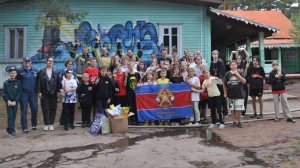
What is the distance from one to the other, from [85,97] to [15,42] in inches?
325

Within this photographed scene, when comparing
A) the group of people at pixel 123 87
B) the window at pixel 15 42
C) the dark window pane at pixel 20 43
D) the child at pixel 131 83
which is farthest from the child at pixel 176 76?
the dark window pane at pixel 20 43

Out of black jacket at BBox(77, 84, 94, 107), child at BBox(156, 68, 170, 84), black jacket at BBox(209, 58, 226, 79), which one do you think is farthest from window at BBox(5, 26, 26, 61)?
black jacket at BBox(209, 58, 226, 79)

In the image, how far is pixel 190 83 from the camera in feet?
32.0

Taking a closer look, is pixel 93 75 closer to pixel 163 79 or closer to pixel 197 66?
pixel 163 79

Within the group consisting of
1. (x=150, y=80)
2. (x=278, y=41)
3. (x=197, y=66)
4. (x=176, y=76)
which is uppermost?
(x=278, y=41)

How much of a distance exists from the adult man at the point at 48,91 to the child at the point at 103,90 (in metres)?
1.11

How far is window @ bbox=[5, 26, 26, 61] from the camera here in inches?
627

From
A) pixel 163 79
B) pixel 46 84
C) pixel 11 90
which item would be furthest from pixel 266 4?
pixel 11 90

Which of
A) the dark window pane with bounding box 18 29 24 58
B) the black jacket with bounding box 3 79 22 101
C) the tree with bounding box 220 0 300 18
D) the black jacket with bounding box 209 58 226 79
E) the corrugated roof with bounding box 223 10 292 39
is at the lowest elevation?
the black jacket with bounding box 3 79 22 101

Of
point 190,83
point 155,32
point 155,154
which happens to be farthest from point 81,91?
point 155,32

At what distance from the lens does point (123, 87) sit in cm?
988

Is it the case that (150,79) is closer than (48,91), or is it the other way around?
(48,91)

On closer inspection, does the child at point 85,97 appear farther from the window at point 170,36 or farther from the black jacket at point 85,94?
the window at point 170,36

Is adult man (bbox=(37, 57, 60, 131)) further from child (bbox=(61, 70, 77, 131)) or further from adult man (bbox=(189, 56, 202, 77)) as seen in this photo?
adult man (bbox=(189, 56, 202, 77))
